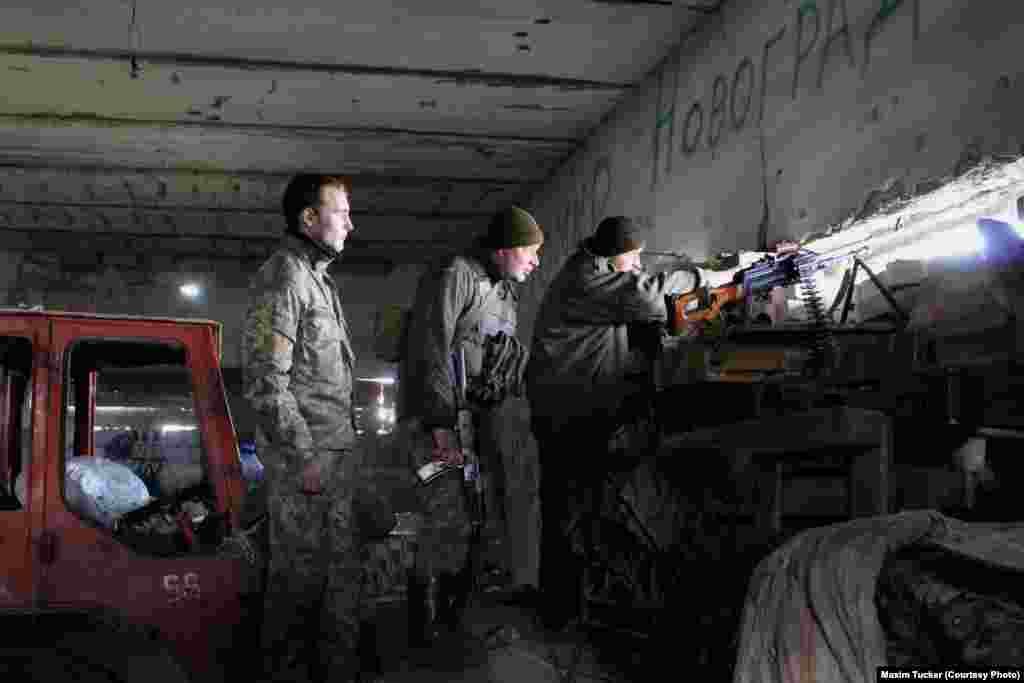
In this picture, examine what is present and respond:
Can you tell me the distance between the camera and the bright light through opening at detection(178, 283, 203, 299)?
8672mm

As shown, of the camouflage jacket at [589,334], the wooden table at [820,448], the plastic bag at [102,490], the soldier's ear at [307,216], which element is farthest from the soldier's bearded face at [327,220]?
the wooden table at [820,448]

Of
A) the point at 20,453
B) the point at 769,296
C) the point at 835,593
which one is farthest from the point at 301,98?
the point at 835,593

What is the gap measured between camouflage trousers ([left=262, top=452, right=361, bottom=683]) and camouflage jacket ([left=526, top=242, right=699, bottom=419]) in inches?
50.6

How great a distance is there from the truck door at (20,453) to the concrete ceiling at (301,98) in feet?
6.10

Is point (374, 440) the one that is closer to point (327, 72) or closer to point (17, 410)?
point (327, 72)

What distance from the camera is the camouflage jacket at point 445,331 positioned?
3.89 metres

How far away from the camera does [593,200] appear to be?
5.39m

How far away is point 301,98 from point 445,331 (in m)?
1.84

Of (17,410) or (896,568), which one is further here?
(17,410)

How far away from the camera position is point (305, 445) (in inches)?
116

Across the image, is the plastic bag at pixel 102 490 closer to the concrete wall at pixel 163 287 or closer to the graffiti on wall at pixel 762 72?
the graffiti on wall at pixel 762 72

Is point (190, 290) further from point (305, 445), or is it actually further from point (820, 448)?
point (820, 448)

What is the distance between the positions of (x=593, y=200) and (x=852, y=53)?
256cm

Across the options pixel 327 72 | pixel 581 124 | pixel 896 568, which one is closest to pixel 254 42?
pixel 327 72
